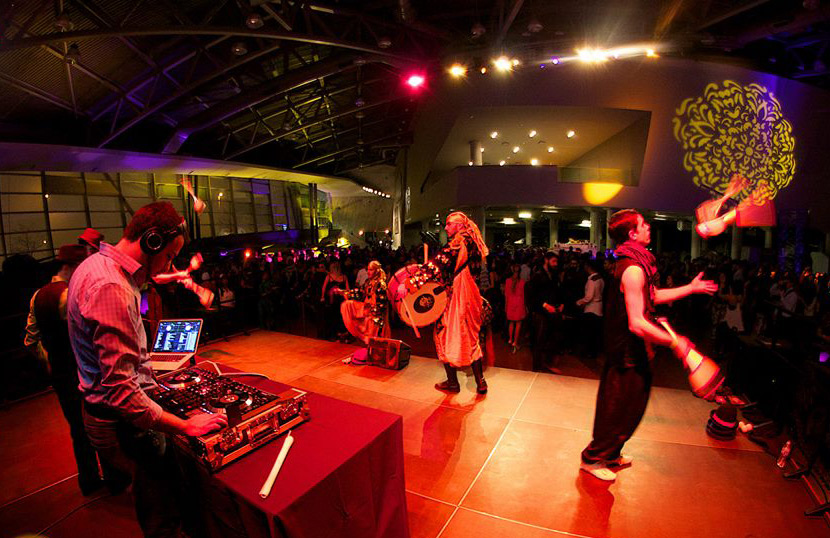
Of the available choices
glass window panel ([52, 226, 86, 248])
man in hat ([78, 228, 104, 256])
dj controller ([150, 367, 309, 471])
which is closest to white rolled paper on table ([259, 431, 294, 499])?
dj controller ([150, 367, 309, 471])

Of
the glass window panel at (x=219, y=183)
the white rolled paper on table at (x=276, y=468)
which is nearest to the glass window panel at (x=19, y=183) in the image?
the glass window panel at (x=219, y=183)

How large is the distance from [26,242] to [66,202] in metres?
2.26

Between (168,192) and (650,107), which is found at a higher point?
(650,107)

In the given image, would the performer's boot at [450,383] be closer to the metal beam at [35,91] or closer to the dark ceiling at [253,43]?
the dark ceiling at [253,43]

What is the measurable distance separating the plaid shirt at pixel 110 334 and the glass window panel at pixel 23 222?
60.4ft

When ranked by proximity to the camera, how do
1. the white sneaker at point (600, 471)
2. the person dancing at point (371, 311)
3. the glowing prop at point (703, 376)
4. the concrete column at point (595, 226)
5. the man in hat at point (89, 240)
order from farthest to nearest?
the concrete column at point (595, 226)
the person dancing at point (371, 311)
the man in hat at point (89, 240)
the white sneaker at point (600, 471)
the glowing prop at point (703, 376)

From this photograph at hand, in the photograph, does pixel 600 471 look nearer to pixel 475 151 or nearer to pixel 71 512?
pixel 71 512

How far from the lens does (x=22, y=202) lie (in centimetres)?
1459

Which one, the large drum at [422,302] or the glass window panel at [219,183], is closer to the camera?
the large drum at [422,302]

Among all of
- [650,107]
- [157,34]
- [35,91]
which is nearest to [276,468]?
[157,34]

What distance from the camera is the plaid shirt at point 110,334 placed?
154cm

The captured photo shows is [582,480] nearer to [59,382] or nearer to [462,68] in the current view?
[59,382]

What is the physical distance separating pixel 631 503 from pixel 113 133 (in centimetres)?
1490

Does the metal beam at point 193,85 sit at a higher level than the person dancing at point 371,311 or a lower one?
higher
